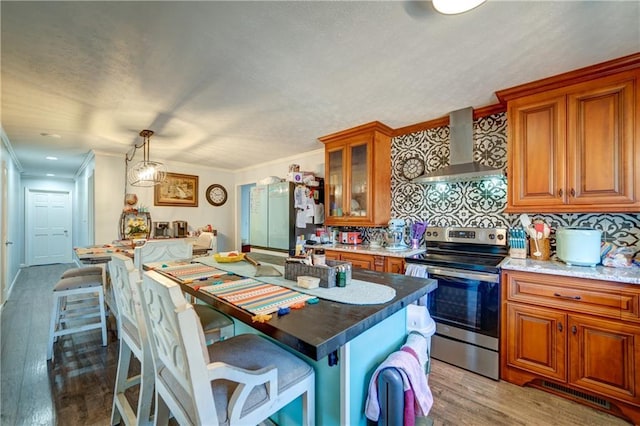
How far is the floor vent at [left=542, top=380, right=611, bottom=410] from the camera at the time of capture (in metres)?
1.79

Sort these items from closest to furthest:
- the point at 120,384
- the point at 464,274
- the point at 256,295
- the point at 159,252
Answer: the point at 256,295
the point at 120,384
the point at 464,274
the point at 159,252

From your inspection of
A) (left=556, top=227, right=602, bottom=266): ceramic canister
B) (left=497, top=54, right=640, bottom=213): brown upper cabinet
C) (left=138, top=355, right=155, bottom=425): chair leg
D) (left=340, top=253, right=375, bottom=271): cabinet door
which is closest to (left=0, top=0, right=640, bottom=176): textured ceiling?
(left=497, top=54, right=640, bottom=213): brown upper cabinet

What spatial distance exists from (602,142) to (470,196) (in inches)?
41.5

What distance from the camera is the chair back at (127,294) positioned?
1325mm

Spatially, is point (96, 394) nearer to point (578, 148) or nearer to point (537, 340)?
point (537, 340)

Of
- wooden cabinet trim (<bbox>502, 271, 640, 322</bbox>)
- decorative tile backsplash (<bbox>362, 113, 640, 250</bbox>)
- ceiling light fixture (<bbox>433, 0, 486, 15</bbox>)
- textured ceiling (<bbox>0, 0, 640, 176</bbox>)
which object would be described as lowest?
wooden cabinet trim (<bbox>502, 271, 640, 322</bbox>)

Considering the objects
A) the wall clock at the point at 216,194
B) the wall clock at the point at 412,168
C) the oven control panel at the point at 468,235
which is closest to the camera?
the oven control panel at the point at 468,235

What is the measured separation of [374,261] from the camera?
284 centimetres

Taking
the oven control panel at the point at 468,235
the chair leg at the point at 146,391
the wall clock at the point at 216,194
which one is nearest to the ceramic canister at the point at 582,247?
the oven control panel at the point at 468,235

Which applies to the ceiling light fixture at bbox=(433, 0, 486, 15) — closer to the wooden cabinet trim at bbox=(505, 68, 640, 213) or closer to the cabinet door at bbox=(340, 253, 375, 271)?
the wooden cabinet trim at bbox=(505, 68, 640, 213)

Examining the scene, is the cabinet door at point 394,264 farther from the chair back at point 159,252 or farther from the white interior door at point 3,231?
the white interior door at point 3,231

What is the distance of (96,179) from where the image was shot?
4.30 meters

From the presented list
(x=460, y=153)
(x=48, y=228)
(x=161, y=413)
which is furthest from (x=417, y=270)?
(x=48, y=228)

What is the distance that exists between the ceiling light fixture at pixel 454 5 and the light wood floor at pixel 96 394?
230 centimetres
